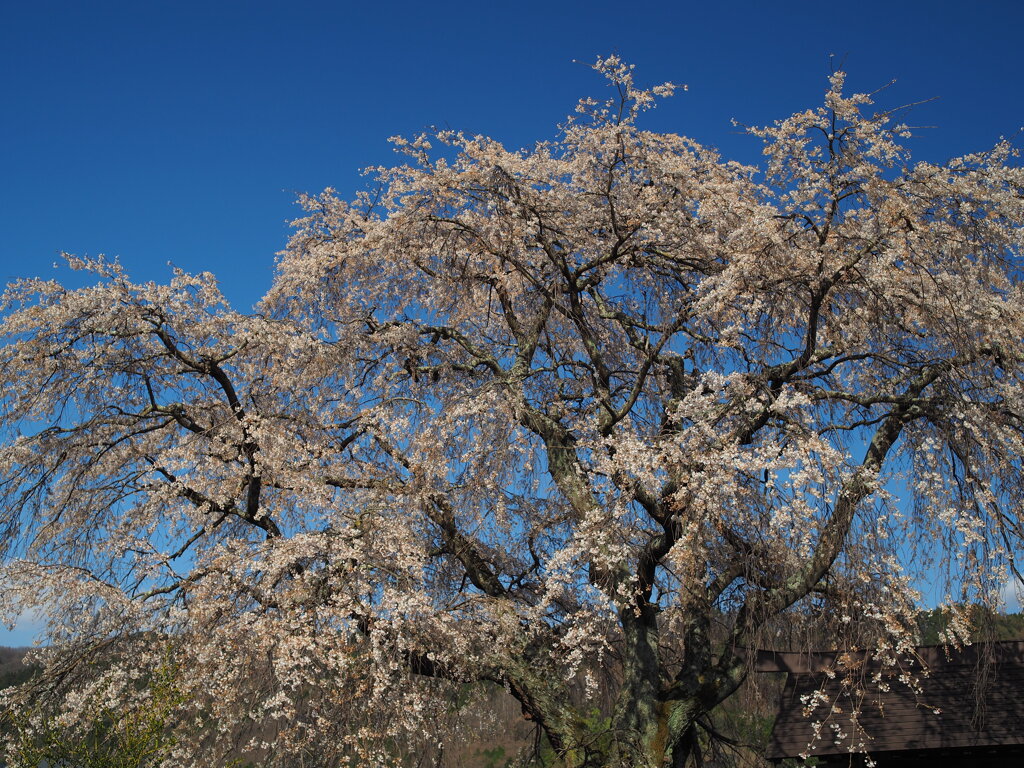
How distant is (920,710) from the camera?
9828 millimetres

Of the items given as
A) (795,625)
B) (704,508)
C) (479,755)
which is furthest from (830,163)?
(479,755)

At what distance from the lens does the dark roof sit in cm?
920

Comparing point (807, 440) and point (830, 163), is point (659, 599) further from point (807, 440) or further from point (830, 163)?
point (830, 163)

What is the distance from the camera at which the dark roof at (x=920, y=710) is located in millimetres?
9203

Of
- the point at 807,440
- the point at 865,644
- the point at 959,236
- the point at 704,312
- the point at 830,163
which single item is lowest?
the point at 865,644

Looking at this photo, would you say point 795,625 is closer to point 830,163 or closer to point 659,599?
point 659,599

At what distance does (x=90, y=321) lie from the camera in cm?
871

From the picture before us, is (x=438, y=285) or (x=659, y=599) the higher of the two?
(x=438, y=285)

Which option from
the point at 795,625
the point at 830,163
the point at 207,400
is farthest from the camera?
the point at 207,400

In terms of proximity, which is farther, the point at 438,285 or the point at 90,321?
the point at 438,285

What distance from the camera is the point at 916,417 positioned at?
27.8ft

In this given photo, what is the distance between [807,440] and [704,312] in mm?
1987

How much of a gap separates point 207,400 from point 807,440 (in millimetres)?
6941

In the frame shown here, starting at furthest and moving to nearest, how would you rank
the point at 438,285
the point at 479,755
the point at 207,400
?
the point at 479,755 → the point at 438,285 → the point at 207,400
